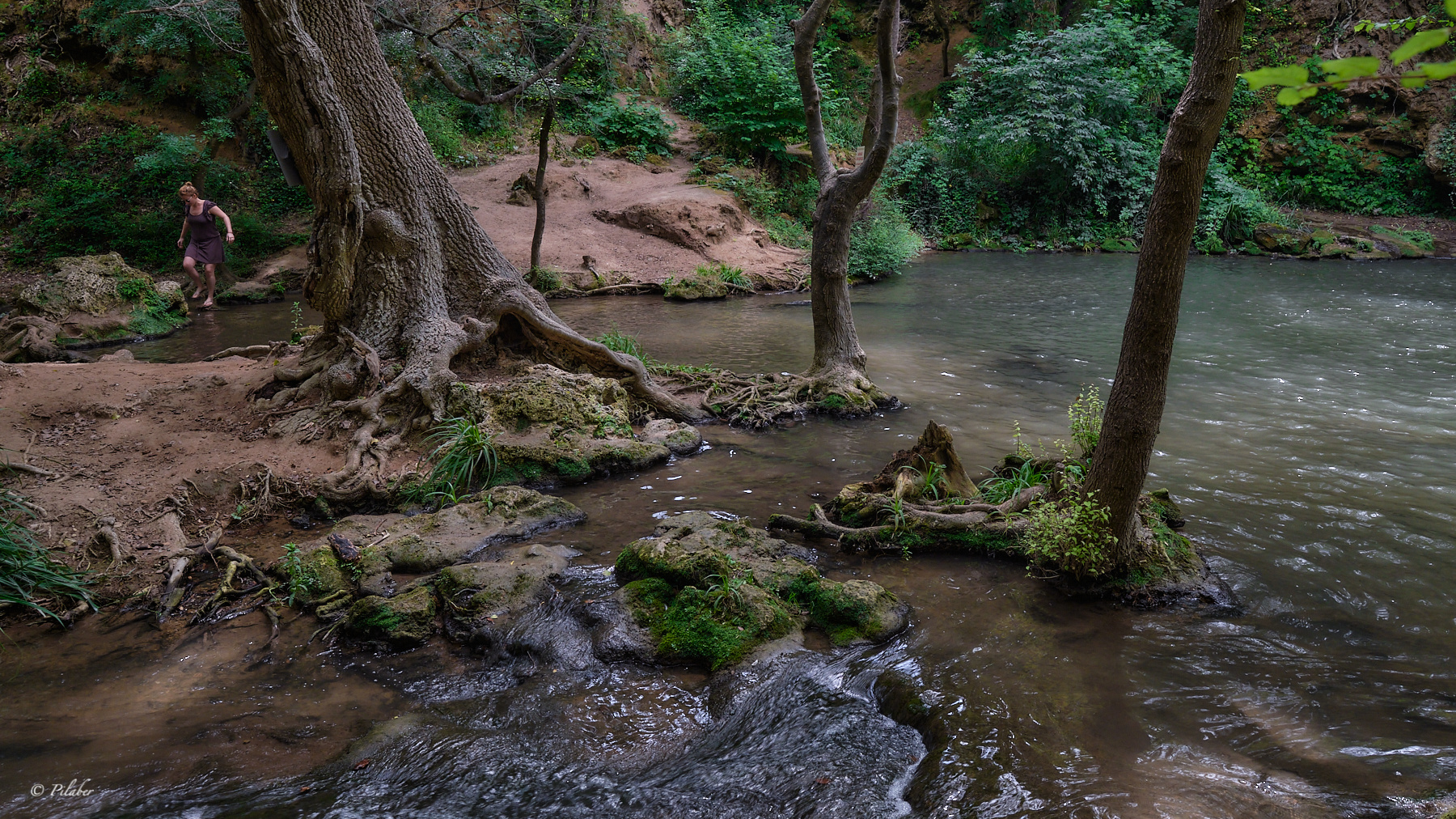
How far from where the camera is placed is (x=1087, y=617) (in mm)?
4395

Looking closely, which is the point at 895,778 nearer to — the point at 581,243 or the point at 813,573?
the point at 813,573

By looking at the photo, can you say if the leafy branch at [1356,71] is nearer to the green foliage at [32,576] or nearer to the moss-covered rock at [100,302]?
the green foliage at [32,576]

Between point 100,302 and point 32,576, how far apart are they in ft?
31.7

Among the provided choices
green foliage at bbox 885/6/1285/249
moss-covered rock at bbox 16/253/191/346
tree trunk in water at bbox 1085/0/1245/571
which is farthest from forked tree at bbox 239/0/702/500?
green foliage at bbox 885/6/1285/249

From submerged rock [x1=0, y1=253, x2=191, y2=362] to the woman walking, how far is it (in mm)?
710

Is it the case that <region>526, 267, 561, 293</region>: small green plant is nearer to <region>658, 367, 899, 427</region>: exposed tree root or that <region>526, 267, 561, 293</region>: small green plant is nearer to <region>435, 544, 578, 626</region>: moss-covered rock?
<region>658, 367, 899, 427</region>: exposed tree root

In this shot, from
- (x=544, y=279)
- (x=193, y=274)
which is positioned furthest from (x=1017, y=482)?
(x=193, y=274)

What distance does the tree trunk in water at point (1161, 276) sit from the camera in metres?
3.48

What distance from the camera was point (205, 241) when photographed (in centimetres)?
1343

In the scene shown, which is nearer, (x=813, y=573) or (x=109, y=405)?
(x=813, y=573)

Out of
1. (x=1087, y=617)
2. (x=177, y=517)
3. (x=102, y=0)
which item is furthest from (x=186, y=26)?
(x=1087, y=617)

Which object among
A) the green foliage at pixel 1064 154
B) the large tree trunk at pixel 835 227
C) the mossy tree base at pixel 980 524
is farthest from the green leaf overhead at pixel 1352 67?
the green foliage at pixel 1064 154

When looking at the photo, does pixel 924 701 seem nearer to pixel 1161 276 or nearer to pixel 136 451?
pixel 1161 276

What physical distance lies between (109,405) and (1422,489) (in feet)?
34.6
